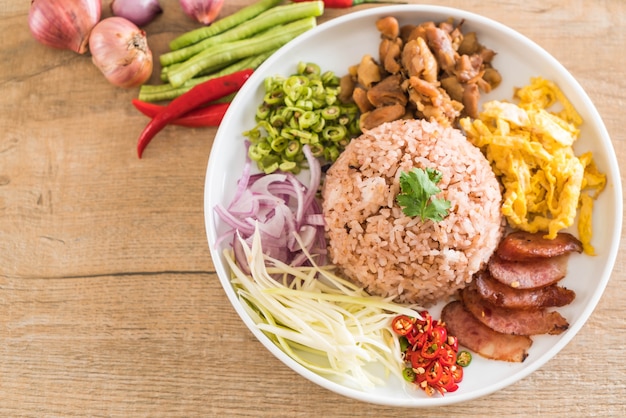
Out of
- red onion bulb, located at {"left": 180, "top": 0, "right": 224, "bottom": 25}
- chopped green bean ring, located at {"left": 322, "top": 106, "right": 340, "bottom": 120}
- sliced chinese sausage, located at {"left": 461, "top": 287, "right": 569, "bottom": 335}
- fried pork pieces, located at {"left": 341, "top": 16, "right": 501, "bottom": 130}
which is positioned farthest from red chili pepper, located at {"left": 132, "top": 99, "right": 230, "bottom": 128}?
sliced chinese sausage, located at {"left": 461, "top": 287, "right": 569, "bottom": 335}

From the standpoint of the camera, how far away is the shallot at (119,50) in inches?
153

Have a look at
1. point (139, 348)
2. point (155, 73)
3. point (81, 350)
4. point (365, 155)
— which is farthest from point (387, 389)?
point (155, 73)

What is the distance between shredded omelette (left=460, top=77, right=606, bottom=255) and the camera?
11.3 ft

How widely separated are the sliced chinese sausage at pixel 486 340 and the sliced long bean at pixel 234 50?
6.71ft

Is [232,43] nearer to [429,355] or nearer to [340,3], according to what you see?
[340,3]

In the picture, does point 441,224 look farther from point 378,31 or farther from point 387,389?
point 378,31

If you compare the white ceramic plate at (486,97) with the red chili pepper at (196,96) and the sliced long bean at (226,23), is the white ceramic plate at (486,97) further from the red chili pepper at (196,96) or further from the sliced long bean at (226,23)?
the sliced long bean at (226,23)

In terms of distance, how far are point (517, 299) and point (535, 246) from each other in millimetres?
320

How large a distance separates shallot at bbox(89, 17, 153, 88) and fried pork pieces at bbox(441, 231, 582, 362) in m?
2.51

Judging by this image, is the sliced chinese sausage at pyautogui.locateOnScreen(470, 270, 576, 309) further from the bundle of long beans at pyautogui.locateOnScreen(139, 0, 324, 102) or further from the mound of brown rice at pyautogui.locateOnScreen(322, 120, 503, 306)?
the bundle of long beans at pyautogui.locateOnScreen(139, 0, 324, 102)

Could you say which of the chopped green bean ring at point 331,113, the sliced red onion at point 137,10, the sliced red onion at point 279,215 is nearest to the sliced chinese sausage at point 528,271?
the sliced red onion at point 279,215

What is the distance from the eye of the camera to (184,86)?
4004 millimetres

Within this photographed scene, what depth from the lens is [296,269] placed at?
3.53 metres

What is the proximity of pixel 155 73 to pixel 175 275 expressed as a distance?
137 centimetres
